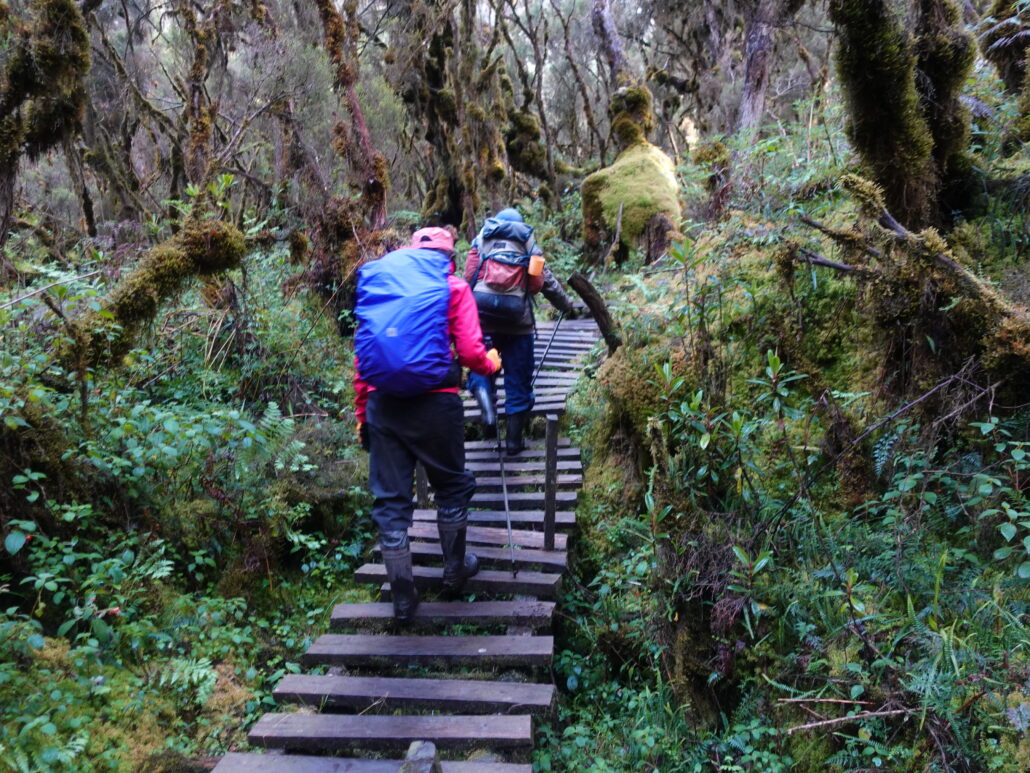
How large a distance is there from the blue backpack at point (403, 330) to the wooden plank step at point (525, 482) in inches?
89.9

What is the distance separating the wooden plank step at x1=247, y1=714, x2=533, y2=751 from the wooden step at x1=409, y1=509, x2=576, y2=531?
6.85ft

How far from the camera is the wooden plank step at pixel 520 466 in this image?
21.4 feet

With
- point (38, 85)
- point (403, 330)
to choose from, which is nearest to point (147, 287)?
point (38, 85)

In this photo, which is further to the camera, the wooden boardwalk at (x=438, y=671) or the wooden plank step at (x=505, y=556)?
the wooden plank step at (x=505, y=556)

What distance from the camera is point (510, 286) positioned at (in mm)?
6094

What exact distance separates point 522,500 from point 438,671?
214 cm

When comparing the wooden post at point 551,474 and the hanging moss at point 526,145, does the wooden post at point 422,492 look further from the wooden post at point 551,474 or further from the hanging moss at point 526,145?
the hanging moss at point 526,145

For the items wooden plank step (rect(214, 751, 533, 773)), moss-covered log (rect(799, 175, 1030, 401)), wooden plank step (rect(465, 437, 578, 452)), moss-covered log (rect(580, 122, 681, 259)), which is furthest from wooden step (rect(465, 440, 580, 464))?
moss-covered log (rect(580, 122, 681, 259))

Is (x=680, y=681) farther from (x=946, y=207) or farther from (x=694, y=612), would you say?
(x=946, y=207)

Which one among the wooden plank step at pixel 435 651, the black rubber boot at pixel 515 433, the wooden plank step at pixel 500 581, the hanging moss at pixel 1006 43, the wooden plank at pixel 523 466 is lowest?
the wooden plank step at pixel 435 651

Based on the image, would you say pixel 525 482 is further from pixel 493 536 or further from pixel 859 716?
pixel 859 716

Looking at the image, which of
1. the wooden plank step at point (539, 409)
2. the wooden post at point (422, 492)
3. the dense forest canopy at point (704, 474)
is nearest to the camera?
the dense forest canopy at point (704, 474)

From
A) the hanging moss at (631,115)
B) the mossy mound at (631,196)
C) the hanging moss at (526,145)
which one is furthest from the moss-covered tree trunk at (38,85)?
the hanging moss at (526,145)

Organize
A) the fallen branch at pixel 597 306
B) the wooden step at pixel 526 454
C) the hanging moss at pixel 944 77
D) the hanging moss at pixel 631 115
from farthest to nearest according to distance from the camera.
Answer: the hanging moss at pixel 631 115 < the wooden step at pixel 526 454 < the fallen branch at pixel 597 306 < the hanging moss at pixel 944 77
